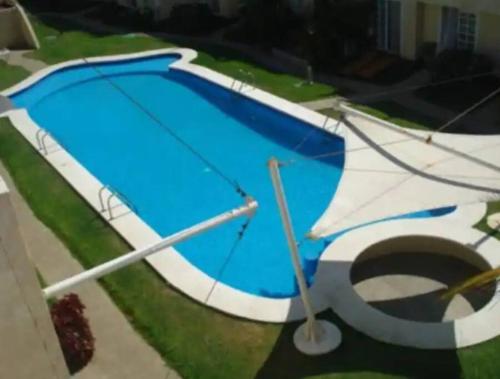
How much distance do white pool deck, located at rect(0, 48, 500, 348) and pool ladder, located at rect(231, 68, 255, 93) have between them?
10.5 m

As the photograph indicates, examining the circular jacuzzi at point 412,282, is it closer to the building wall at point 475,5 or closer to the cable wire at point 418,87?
the cable wire at point 418,87

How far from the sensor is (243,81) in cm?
2722

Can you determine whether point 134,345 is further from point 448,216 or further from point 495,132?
point 495,132

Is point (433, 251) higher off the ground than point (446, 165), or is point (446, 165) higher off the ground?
point (446, 165)

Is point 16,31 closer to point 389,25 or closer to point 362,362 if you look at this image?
point 389,25

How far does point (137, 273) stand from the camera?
15.2 meters

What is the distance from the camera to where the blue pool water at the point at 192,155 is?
17.2 m

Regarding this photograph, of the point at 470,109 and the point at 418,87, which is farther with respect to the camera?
the point at 418,87

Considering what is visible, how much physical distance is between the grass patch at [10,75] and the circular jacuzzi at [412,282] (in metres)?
21.0

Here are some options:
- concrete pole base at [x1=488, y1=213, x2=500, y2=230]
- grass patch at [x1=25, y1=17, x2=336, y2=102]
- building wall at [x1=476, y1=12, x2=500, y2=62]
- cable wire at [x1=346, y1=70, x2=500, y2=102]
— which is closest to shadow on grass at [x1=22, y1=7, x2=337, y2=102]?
grass patch at [x1=25, y1=17, x2=336, y2=102]

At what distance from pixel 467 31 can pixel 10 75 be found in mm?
21616

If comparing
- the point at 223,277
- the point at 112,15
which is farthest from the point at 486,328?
the point at 112,15

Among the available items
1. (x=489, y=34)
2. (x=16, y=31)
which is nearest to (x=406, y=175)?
(x=489, y=34)

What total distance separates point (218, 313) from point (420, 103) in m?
13.2
